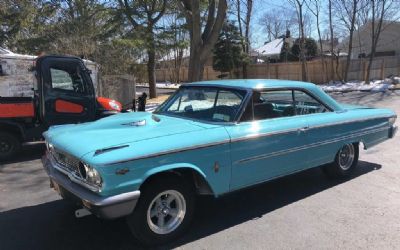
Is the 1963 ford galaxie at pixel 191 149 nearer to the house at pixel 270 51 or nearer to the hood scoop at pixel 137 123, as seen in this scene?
the hood scoop at pixel 137 123

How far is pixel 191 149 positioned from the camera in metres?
4.12

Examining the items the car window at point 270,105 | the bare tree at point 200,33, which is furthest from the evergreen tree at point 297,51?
the car window at point 270,105

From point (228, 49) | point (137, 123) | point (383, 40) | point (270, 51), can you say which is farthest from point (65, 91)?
point (270, 51)

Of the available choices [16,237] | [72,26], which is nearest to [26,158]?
[16,237]

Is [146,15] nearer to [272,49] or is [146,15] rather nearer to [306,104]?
[306,104]

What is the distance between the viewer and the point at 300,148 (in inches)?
205

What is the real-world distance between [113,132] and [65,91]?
4390 millimetres

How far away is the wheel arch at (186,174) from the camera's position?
3895 mm

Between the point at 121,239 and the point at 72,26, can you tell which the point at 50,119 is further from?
the point at 72,26

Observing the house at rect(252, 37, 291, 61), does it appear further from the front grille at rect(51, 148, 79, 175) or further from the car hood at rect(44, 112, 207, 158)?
the front grille at rect(51, 148, 79, 175)

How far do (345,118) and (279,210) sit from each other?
1.84m

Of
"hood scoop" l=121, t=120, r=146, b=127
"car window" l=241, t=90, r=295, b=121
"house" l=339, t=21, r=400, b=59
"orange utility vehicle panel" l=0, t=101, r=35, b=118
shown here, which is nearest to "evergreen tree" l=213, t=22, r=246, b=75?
"house" l=339, t=21, r=400, b=59

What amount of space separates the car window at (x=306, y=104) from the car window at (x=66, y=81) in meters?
4.75

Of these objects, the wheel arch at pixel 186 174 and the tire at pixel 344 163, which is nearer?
the wheel arch at pixel 186 174
